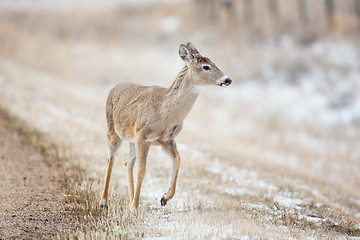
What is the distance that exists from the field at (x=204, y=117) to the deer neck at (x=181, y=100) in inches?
70.6

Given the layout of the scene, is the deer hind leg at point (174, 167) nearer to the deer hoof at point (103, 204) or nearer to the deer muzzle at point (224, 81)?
the deer hoof at point (103, 204)

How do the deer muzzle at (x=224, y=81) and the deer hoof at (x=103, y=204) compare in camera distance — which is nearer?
the deer muzzle at (x=224, y=81)

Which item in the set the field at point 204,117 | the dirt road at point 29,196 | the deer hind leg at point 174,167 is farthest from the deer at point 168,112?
the dirt road at point 29,196

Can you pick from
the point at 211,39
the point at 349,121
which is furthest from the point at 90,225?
the point at 211,39

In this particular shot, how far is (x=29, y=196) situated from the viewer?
8016 mm

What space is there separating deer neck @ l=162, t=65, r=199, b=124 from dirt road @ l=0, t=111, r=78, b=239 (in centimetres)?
255

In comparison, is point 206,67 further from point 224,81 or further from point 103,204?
point 103,204

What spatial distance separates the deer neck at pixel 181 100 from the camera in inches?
275

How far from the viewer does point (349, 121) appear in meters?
25.3

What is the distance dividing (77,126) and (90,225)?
462 inches

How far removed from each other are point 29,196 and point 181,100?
12.6 feet

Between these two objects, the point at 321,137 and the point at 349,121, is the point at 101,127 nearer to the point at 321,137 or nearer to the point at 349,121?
the point at 321,137

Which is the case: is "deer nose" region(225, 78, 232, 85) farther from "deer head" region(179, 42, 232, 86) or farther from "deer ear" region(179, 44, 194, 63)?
"deer ear" region(179, 44, 194, 63)

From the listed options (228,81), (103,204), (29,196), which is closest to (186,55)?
(228,81)
